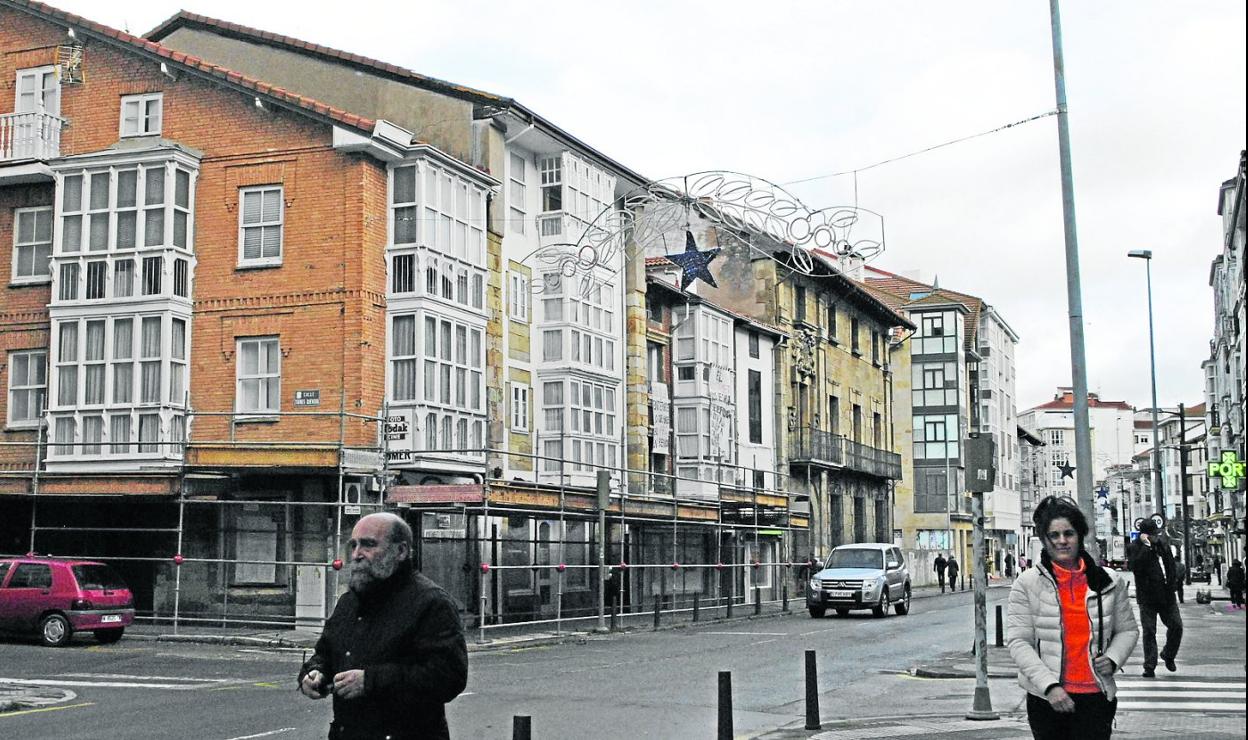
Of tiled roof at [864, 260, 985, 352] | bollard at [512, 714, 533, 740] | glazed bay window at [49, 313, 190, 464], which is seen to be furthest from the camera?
tiled roof at [864, 260, 985, 352]

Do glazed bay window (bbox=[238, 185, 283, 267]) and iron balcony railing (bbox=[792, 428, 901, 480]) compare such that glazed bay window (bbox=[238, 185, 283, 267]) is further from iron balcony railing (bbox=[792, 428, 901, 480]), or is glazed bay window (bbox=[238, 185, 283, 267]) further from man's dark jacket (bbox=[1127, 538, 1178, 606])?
iron balcony railing (bbox=[792, 428, 901, 480])

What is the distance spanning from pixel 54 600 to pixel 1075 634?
69.0ft

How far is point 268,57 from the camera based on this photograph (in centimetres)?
3338

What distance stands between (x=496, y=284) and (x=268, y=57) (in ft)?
25.3

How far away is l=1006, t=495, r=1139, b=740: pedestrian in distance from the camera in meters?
6.52

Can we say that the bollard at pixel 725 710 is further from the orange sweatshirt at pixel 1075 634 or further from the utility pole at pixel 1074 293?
the utility pole at pixel 1074 293

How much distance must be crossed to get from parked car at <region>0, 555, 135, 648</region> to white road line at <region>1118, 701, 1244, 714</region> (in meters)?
17.0

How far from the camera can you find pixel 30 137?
30.6 meters

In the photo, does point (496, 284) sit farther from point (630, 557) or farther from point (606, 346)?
point (630, 557)

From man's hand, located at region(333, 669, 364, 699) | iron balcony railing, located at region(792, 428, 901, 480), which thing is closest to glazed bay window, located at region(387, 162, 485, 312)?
man's hand, located at region(333, 669, 364, 699)

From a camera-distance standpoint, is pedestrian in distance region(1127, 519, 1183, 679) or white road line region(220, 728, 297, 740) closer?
white road line region(220, 728, 297, 740)

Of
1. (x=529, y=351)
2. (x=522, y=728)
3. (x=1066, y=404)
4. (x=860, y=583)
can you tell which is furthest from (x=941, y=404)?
(x=1066, y=404)

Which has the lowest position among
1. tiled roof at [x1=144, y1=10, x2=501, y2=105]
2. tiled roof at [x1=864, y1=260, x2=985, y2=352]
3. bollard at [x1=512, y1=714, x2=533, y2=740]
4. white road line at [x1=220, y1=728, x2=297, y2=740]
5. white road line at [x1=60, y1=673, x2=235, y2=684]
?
white road line at [x1=60, y1=673, x2=235, y2=684]

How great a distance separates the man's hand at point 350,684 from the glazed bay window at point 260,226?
2512cm
